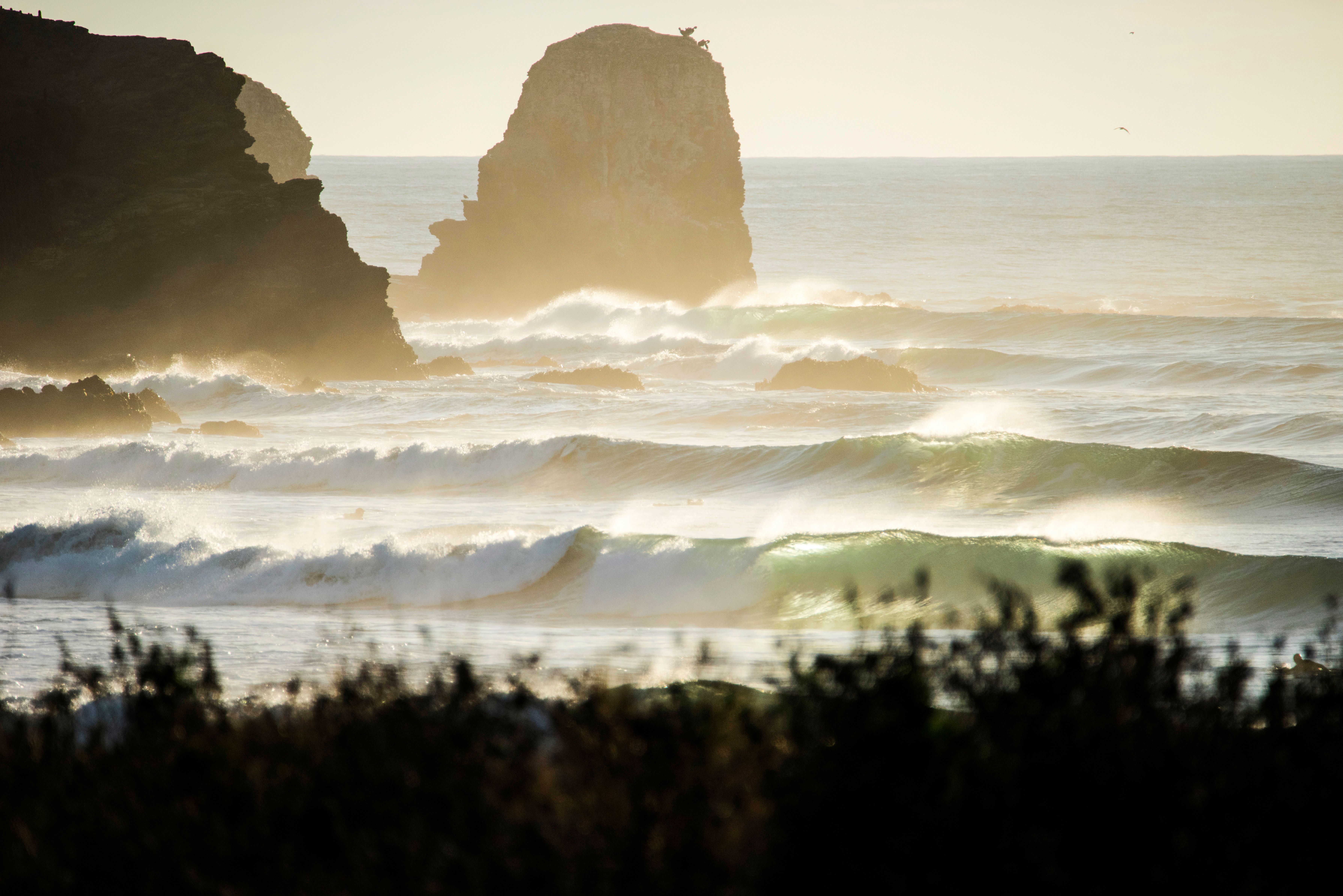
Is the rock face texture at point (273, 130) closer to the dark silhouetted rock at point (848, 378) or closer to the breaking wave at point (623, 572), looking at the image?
the dark silhouetted rock at point (848, 378)

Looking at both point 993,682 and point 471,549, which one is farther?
point 471,549

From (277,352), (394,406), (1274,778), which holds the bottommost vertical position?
(1274,778)

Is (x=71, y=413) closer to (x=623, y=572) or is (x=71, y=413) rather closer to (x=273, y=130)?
(x=623, y=572)

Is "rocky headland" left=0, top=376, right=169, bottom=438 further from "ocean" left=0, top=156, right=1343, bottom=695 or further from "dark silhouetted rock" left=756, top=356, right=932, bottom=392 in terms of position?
"dark silhouetted rock" left=756, top=356, right=932, bottom=392

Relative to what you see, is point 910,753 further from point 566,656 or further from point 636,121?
point 636,121

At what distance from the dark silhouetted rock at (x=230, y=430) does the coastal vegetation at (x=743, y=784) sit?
2011 cm

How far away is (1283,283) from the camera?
57.6 meters

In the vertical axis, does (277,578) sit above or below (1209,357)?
below

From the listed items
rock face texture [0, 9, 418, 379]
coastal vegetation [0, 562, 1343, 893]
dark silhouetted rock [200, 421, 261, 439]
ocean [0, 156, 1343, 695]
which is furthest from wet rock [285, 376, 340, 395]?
coastal vegetation [0, 562, 1343, 893]

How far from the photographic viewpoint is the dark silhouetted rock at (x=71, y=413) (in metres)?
21.9

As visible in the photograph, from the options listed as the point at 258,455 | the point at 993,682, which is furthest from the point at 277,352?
the point at 993,682

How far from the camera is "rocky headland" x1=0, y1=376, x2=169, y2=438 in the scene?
71.9ft

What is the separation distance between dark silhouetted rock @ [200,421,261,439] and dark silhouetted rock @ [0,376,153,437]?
1.22 metres

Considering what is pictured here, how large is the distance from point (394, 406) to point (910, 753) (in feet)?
84.1
